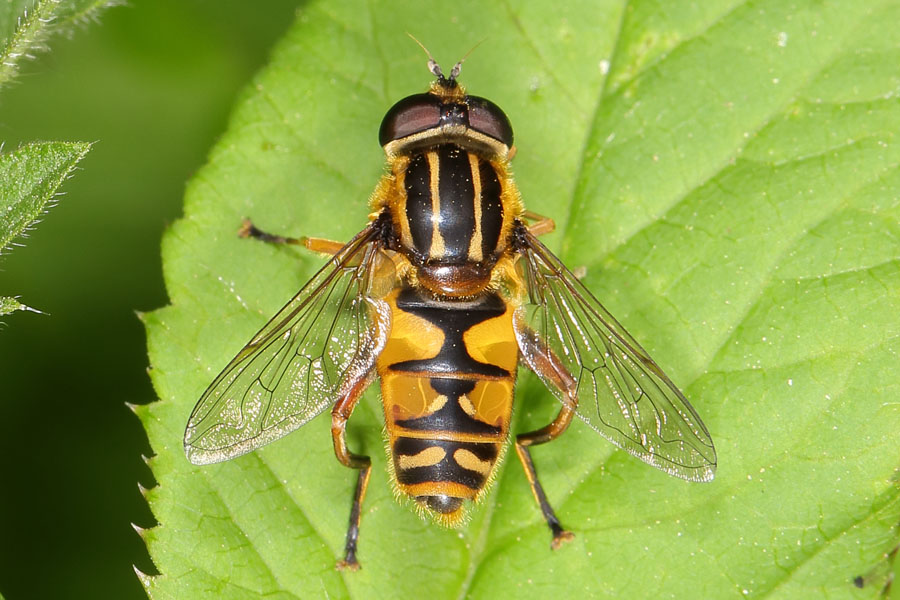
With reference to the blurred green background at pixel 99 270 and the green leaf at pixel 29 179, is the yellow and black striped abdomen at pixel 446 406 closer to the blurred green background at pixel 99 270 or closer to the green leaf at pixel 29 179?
the green leaf at pixel 29 179

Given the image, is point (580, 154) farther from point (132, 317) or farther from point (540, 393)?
point (132, 317)

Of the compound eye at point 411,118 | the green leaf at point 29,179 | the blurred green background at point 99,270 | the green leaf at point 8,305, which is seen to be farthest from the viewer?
the blurred green background at point 99,270

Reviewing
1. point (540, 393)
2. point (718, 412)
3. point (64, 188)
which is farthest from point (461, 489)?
point (64, 188)

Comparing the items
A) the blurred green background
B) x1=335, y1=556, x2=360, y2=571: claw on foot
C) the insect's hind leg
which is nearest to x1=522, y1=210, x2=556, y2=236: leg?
the insect's hind leg

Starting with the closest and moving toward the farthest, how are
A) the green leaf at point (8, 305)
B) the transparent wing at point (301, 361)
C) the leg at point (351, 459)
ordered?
the green leaf at point (8, 305)
the transparent wing at point (301, 361)
the leg at point (351, 459)

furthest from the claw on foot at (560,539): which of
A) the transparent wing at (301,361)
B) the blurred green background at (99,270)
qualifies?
the blurred green background at (99,270)

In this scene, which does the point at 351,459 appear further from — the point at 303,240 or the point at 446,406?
the point at 303,240

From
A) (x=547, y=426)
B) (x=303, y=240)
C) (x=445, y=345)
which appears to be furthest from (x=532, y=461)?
(x=303, y=240)
